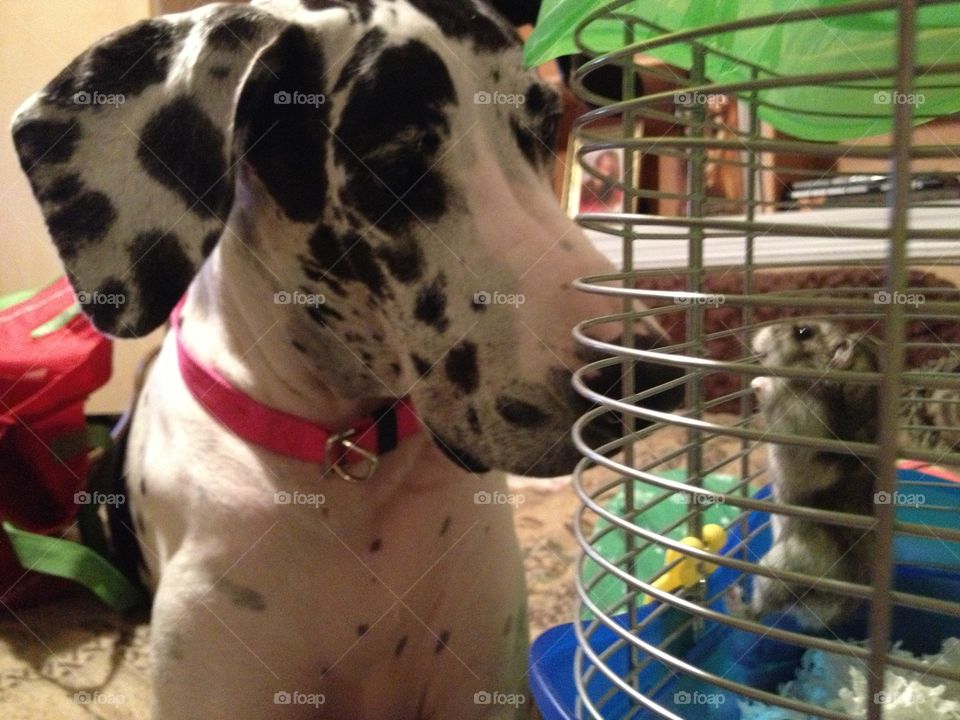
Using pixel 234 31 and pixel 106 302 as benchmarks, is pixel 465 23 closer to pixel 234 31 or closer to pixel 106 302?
pixel 234 31

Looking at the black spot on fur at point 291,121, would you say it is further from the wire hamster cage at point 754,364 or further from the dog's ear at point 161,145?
the wire hamster cage at point 754,364

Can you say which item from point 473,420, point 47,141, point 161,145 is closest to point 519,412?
point 473,420

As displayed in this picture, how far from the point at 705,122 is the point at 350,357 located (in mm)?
410

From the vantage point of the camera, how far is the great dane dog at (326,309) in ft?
2.14

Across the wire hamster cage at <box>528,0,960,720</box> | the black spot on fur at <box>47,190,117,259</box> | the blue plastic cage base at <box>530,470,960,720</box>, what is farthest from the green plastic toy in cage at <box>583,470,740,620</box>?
the black spot on fur at <box>47,190,117,259</box>

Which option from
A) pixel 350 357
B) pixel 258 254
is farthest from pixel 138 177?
pixel 350 357

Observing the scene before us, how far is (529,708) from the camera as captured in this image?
87cm

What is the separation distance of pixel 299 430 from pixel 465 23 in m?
0.44

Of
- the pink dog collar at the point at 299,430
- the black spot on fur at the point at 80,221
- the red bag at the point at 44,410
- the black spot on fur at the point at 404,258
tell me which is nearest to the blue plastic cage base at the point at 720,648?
the pink dog collar at the point at 299,430

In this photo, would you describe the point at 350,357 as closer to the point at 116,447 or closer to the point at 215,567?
the point at 215,567

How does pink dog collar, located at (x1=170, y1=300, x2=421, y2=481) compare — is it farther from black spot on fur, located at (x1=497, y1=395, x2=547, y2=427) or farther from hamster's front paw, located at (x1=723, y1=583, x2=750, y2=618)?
hamster's front paw, located at (x1=723, y1=583, x2=750, y2=618)

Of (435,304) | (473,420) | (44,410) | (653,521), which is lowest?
(653,521)

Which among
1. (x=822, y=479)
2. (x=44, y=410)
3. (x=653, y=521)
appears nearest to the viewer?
(x=822, y=479)

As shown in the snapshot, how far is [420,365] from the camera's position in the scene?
2.23ft
